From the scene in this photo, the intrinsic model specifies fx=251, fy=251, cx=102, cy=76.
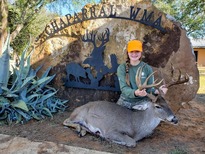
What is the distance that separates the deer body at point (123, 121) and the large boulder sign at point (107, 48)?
1.10 metres

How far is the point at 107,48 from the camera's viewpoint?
5164 mm

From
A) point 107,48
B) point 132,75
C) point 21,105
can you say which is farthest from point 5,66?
point 132,75

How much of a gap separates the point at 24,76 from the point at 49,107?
0.81 meters

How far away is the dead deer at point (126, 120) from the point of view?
3574mm

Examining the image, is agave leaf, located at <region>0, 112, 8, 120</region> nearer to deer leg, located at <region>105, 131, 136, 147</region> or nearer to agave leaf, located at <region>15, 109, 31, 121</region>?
agave leaf, located at <region>15, 109, 31, 121</region>

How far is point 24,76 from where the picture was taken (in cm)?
511

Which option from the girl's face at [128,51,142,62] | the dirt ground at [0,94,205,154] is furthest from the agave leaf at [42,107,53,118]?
the girl's face at [128,51,142,62]

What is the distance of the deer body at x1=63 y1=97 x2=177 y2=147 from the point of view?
359cm

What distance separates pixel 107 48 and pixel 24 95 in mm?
1891

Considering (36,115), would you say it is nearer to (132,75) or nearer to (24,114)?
(24,114)

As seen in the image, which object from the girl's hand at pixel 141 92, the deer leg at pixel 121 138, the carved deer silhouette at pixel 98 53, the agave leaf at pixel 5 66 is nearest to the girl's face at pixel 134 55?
the girl's hand at pixel 141 92

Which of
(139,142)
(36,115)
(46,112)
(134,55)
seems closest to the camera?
(139,142)

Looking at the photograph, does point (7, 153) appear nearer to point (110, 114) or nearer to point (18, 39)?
point (110, 114)

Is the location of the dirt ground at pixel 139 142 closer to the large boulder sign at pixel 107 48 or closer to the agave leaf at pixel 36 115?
the agave leaf at pixel 36 115
